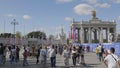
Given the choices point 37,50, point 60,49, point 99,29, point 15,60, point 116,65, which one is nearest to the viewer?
point 116,65

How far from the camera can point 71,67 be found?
25.0m

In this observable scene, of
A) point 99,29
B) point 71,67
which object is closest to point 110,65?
point 71,67

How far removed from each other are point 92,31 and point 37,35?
43.8 m

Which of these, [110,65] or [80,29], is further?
[80,29]

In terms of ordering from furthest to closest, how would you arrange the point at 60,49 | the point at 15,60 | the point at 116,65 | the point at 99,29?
1. the point at 99,29
2. the point at 60,49
3. the point at 15,60
4. the point at 116,65

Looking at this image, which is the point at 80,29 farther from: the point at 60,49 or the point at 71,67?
the point at 71,67

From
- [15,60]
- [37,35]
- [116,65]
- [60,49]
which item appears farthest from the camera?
[37,35]

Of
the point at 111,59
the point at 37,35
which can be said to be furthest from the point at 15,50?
the point at 37,35

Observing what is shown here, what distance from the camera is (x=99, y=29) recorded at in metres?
165

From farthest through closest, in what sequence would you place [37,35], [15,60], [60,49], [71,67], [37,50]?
[37,35], [60,49], [15,60], [37,50], [71,67]

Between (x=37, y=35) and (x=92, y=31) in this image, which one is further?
(x=37, y=35)

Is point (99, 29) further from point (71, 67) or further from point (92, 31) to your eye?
point (71, 67)

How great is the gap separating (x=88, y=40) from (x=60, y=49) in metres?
119

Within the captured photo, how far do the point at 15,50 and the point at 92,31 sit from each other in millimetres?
138713
